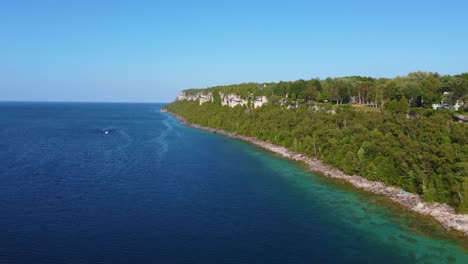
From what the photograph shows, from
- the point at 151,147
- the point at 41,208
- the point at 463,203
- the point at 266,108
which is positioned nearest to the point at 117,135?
the point at 151,147

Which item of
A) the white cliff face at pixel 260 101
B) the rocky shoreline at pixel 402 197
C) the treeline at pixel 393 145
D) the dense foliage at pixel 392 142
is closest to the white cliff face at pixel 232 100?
the white cliff face at pixel 260 101

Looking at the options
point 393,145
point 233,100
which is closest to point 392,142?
point 393,145

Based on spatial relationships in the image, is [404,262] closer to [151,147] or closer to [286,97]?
[151,147]

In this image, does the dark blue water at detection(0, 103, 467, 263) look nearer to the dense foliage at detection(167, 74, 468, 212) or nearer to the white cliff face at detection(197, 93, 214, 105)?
the dense foliage at detection(167, 74, 468, 212)

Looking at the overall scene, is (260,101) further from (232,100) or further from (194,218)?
(194,218)

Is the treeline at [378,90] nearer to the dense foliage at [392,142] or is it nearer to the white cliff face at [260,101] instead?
the dense foliage at [392,142]

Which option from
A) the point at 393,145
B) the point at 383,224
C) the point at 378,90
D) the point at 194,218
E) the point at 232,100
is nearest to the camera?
the point at 383,224
